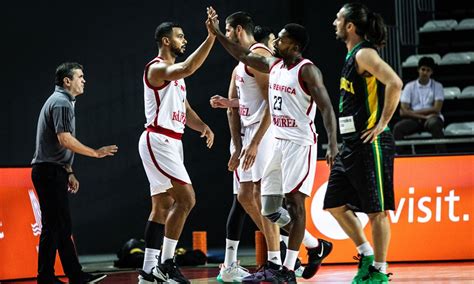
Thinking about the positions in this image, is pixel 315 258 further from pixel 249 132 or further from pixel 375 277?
pixel 375 277

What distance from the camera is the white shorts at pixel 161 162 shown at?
8414 millimetres

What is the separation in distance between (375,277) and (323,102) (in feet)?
4.65

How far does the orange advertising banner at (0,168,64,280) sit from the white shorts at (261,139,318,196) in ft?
10.4

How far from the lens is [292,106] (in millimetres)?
8070

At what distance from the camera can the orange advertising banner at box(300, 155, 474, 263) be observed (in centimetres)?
1067

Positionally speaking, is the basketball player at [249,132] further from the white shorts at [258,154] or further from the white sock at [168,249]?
the white sock at [168,249]

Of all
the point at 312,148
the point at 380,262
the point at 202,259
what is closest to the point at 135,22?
the point at 202,259

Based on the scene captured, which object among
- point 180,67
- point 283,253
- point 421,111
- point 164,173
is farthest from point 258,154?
point 421,111

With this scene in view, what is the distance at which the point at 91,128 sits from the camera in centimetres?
1329

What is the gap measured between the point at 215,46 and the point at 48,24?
91.7 inches

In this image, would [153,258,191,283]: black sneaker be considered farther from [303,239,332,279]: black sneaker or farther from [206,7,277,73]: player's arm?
[206,7,277,73]: player's arm

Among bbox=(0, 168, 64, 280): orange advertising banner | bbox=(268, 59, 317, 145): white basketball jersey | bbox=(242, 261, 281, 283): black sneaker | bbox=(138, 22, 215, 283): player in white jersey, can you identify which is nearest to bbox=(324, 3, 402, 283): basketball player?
bbox=(268, 59, 317, 145): white basketball jersey

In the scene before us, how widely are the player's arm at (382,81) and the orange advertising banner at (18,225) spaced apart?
14.2 feet

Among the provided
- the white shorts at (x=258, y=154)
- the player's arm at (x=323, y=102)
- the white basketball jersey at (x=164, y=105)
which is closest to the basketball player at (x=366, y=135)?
the player's arm at (x=323, y=102)
